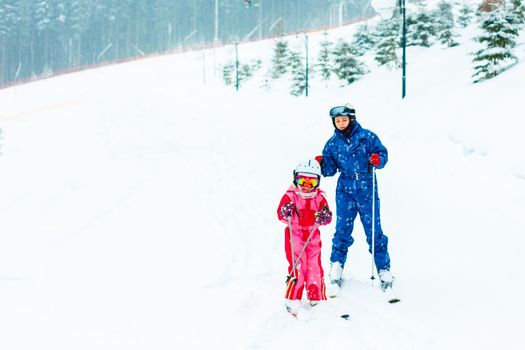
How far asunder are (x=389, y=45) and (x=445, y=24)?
347 cm

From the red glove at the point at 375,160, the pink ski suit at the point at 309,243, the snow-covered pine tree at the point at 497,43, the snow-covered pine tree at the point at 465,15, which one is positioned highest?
the snow-covered pine tree at the point at 465,15

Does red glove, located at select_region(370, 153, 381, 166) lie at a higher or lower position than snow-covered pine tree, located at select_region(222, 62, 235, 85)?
lower

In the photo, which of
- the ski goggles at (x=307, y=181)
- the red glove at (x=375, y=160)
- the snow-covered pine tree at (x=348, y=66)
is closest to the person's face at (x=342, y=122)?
the red glove at (x=375, y=160)

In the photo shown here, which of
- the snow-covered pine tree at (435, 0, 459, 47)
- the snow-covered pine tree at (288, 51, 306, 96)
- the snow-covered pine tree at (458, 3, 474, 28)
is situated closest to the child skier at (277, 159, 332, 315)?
the snow-covered pine tree at (435, 0, 459, 47)

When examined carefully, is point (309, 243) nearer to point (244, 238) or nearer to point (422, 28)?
point (244, 238)

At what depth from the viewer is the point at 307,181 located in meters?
4.32

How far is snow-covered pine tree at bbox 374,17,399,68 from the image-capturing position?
86.7 feet

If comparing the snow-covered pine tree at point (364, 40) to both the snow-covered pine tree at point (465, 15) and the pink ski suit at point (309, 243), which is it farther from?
the pink ski suit at point (309, 243)

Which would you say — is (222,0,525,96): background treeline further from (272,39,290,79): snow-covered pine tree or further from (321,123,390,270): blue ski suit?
(321,123,390,270): blue ski suit

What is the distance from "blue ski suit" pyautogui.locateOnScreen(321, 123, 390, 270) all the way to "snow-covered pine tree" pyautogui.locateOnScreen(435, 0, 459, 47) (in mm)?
23877

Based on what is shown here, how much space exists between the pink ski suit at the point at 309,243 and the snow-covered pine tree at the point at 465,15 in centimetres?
3721

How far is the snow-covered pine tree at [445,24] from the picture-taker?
2539 cm

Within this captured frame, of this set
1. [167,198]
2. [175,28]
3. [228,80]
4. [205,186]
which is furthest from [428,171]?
[175,28]

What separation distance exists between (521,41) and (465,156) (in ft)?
38.1
